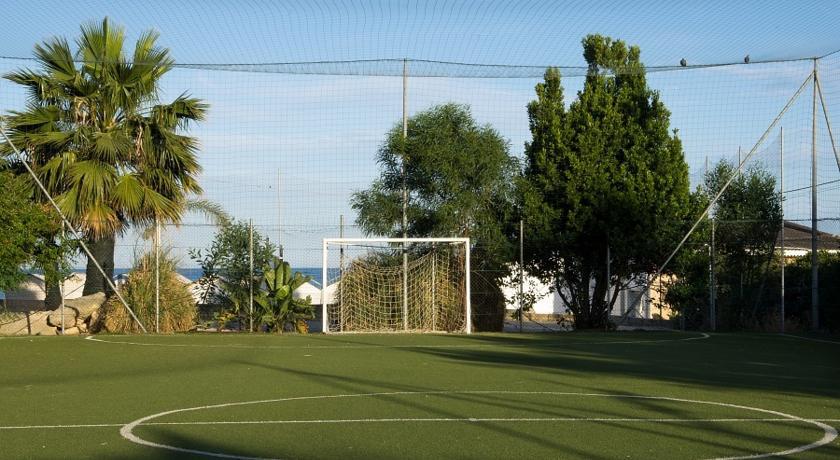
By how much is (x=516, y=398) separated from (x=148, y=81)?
578 inches

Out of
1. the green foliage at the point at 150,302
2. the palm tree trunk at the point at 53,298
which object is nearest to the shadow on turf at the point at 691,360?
the green foliage at the point at 150,302

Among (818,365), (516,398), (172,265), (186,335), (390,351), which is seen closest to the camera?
(516,398)

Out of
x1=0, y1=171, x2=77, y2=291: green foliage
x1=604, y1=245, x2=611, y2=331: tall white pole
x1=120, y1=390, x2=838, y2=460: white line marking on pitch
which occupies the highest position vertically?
x1=0, y1=171, x2=77, y2=291: green foliage

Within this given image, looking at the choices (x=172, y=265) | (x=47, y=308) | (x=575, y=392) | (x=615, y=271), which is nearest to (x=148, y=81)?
(x=172, y=265)

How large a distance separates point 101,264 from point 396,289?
20.8ft

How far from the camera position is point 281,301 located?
2191cm

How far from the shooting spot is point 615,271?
23078 mm

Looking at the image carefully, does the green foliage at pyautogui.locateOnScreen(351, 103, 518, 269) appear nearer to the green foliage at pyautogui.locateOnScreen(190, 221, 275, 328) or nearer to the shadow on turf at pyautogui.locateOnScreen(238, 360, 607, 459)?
the green foliage at pyautogui.locateOnScreen(190, 221, 275, 328)

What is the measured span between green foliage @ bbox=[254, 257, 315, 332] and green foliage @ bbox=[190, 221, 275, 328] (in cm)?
34

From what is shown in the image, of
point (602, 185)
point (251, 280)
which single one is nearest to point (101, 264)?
point (251, 280)

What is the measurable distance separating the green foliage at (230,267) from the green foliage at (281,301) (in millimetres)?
345

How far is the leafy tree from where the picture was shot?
76.1 feet

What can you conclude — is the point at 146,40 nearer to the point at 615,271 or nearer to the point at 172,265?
the point at 172,265

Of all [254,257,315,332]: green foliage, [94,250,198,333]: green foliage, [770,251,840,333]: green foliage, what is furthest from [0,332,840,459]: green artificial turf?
[254,257,315,332]: green foliage
